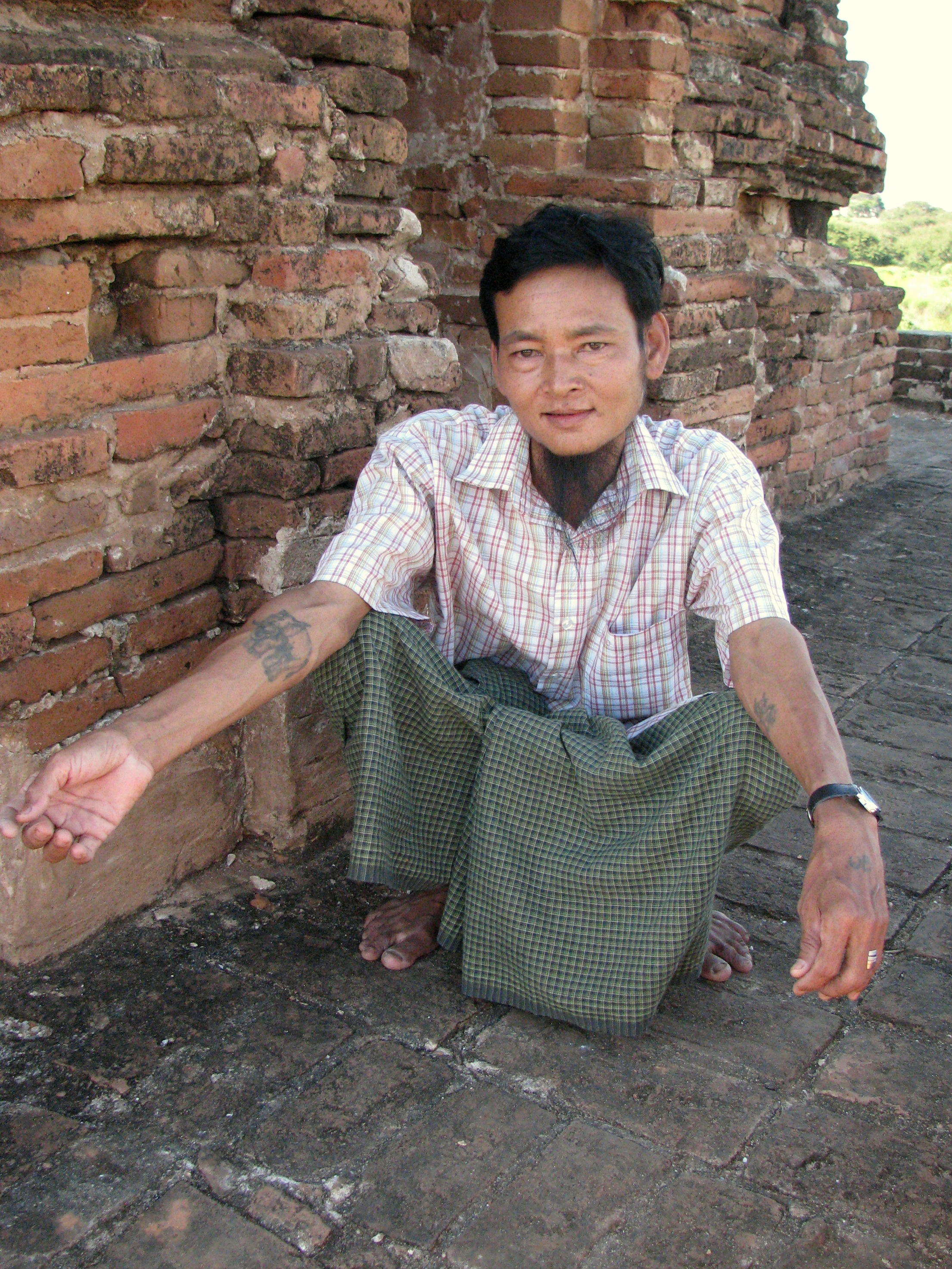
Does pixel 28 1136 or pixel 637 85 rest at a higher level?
pixel 637 85

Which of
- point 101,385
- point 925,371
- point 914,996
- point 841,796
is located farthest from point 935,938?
point 925,371

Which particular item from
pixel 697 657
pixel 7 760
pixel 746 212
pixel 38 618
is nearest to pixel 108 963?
pixel 7 760

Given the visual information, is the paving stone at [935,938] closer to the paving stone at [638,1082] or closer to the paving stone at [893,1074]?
the paving stone at [893,1074]

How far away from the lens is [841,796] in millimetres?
1774

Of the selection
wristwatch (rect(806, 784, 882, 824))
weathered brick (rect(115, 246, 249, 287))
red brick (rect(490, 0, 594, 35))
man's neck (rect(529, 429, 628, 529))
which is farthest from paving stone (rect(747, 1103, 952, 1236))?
red brick (rect(490, 0, 594, 35))

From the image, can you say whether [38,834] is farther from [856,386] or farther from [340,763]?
[856,386]

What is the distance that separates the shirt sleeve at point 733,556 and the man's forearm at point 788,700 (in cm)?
4

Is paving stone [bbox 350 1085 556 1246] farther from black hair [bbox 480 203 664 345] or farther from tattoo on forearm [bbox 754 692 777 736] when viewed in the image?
black hair [bbox 480 203 664 345]

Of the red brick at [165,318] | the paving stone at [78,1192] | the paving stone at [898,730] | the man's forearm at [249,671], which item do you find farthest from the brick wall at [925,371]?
the paving stone at [78,1192]

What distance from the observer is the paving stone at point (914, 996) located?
2195 mm

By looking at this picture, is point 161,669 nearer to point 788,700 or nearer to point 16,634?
point 16,634

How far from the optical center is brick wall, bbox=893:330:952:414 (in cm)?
841

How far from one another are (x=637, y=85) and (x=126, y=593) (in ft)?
8.10

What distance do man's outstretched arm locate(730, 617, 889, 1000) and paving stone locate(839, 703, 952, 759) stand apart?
150 cm
